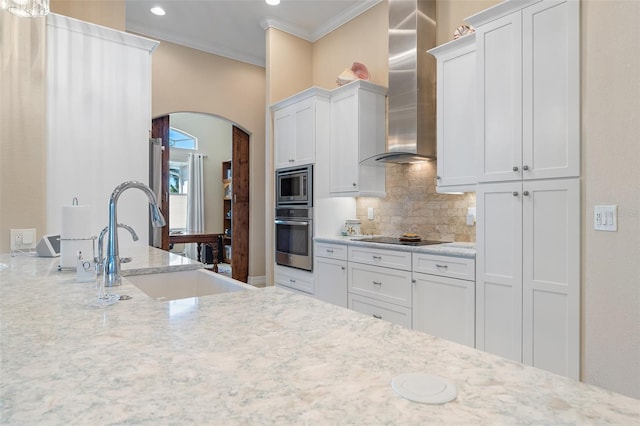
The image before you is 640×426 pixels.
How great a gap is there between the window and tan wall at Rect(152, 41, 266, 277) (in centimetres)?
364

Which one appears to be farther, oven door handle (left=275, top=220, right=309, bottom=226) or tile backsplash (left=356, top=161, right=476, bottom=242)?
oven door handle (left=275, top=220, right=309, bottom=226)

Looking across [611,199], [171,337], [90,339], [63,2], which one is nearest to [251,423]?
[171,337]

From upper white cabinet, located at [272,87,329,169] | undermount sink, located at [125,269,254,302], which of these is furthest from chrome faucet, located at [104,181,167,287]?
upper white cabinet, located at [272,87,329,169]

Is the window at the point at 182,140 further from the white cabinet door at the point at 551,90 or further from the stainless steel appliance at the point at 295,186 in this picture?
the white cabinet door at the point at 551,90

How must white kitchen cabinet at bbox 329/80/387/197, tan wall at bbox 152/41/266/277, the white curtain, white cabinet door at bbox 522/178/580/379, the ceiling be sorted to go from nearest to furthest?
white cabinet door at bbox 522/178/580/379 < white kitchen cabinet at bbox 329/80/387/197 < the ceiling < tan wall at bbox 152/41/266/277 < the white curtain

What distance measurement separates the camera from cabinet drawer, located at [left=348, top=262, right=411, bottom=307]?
2812 mm

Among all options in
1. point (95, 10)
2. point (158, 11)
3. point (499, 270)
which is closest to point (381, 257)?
point (499, 270)

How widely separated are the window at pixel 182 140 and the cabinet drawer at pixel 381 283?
6588 mm

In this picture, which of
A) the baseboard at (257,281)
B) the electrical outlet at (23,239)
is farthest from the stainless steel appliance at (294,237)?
the electrical outlet at (23,239)

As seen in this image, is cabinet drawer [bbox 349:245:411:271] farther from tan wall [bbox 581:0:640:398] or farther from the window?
the window

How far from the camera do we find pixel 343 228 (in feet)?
13.3

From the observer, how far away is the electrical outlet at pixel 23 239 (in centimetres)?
227

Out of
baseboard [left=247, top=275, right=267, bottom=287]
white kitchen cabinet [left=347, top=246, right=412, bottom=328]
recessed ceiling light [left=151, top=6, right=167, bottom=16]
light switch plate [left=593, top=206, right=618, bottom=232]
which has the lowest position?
baseboard [left=247, top=275, right=267, bottom=287]

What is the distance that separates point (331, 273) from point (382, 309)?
2.31ft
